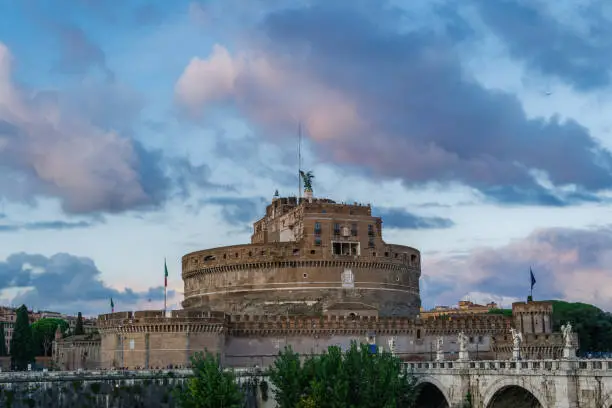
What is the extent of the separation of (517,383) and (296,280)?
35528mm

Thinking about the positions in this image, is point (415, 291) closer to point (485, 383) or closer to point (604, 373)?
point (485, 383)

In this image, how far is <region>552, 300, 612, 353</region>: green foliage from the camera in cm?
10481

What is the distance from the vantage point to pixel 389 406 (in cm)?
5450

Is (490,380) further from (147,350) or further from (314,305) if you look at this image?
(314,305)

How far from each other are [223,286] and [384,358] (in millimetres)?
33842

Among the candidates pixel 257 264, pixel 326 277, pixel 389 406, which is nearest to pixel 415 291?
pixel 326 277

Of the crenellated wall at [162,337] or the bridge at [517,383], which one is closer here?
the bridge at [517,383]

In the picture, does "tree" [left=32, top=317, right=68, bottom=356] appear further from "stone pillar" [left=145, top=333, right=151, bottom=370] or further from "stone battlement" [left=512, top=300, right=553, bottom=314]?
"stone battlement" [left=512, top=300, right=553, bottom=314]

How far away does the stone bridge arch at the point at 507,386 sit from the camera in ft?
173

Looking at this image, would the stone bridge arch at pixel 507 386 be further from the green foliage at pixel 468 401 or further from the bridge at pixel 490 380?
the green foliage at pixel 468 401

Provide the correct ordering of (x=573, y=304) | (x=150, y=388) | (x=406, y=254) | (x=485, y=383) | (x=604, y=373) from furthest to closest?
(x=573, y=304)
(x=406, y=254)
(x=150, y=388)
(x=485, y=383)
(x=604, y=373)

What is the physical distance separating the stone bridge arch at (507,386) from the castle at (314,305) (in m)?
23.4

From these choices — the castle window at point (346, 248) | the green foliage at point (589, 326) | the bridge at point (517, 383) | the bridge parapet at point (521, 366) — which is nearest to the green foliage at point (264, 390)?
the bridge parapet at point (521, 366)

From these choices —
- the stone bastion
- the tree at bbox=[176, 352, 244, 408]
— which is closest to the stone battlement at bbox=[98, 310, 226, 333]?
the stone bastion
